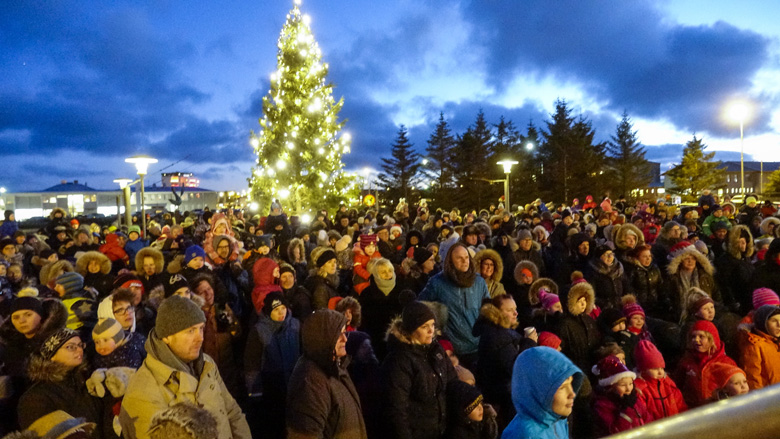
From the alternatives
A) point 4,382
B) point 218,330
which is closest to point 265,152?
point 218,330

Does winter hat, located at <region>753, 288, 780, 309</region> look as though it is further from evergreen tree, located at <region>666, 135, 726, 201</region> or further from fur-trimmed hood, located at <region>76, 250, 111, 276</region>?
evergreen tree, located at <region>666, 135, 726, 201</region>

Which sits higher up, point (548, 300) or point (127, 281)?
point (127, 281)

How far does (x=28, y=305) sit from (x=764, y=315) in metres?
6.35

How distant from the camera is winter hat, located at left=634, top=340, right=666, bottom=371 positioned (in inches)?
156

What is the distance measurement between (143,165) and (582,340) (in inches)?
438

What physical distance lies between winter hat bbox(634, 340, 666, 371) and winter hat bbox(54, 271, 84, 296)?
6.05m

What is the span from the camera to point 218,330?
5.18 metres

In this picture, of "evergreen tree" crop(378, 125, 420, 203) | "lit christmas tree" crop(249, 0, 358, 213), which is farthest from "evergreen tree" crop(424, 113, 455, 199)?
"lit christmas tree" crop(249, 0, 358, 213)

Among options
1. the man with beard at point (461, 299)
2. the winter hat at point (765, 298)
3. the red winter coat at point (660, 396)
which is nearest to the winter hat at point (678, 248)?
the winter hat at point (765, 298)

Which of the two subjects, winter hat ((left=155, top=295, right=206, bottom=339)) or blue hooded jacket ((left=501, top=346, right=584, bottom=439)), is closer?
blue hooded jacket ((left=501, top=346, right=584, bottom=439))

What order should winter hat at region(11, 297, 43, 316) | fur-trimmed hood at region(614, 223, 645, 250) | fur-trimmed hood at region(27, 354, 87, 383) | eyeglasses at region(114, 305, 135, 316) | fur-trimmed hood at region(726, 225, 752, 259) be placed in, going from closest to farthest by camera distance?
1. fur-trimmed hood at region(27, 354, 87, 383)
2. winter hat at region(11, 297, 43, 316)
3. eyeglasses at region(114, 305, 135, 316)
4. fur-trimmed hood at region(726, 225, 752, 259)
5. fur-trimmed hood at region(614, 223, 645, 250)

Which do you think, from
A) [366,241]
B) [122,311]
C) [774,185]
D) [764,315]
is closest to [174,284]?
[122,311]

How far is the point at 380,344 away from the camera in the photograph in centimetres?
605

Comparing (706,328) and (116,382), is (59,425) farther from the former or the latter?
(706,328)
